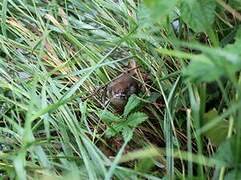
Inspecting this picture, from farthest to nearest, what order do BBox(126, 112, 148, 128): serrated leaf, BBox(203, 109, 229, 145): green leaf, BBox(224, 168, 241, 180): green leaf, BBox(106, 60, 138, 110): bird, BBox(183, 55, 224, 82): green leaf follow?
BBox(106, 60, 138, 110): bird, BBox(126, 112, 148, 128): serrated leaf, BBox(203, 109, 229, 145): green leaf, BBox(224, 168, 241, 180): green leaf, BBox(183, 55, 224, 82): green leaf

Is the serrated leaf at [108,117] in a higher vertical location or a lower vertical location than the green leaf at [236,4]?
lower

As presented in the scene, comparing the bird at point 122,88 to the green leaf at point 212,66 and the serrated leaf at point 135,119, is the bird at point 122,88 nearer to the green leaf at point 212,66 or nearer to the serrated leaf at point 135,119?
the serrated leaf at point 135,119

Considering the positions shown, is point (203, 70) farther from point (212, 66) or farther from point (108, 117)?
point (108, 117)

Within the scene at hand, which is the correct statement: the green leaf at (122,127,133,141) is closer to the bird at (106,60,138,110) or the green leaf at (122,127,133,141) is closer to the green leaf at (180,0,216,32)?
the bird at (106,60,138,110)

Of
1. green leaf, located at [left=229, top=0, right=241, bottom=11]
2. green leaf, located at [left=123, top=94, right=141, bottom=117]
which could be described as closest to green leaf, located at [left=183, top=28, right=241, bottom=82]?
green leaf, located at [left=229, top=0, right=241, bottom=11]

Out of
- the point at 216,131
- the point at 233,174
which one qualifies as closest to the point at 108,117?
the point at 216,131

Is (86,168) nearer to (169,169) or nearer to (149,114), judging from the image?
(169,169)

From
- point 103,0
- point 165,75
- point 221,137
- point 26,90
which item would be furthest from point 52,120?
point 103,0

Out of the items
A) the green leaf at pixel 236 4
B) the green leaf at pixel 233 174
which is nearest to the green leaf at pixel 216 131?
the green leaf at pixel 233 174
